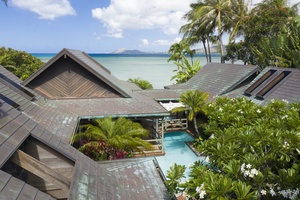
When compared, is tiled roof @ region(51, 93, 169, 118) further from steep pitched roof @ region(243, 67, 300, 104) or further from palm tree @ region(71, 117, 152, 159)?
steep pitched roof @ region(243, 67, 300, 104)

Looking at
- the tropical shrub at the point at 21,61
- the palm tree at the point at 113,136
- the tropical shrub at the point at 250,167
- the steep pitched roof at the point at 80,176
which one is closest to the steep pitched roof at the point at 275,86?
the palm tree at the point at 113,136

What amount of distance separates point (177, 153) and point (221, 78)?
10.2 m

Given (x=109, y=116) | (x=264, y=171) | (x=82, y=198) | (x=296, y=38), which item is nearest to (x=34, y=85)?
(x=109, y=116)

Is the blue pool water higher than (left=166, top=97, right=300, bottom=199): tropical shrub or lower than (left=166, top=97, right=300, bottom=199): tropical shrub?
lower

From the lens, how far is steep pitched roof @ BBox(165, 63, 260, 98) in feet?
72.5

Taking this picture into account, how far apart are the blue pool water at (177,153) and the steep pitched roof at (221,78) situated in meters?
4.72

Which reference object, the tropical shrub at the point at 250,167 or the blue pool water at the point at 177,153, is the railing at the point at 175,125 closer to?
the blue pool water at the point at 177,153

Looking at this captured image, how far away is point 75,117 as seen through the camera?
13688 millimetres

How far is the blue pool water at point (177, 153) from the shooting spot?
15.7 meters

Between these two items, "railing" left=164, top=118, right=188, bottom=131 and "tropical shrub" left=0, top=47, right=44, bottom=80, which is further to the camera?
"tropical shrub" left=0, top=47, right=44, bottom=80

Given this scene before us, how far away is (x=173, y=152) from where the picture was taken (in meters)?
17.5

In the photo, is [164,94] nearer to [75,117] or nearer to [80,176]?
[75,117]

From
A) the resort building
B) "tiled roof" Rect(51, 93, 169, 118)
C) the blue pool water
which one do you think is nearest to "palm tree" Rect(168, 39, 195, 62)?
the resort building

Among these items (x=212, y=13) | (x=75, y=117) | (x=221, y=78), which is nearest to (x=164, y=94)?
(x=221, y=78)
